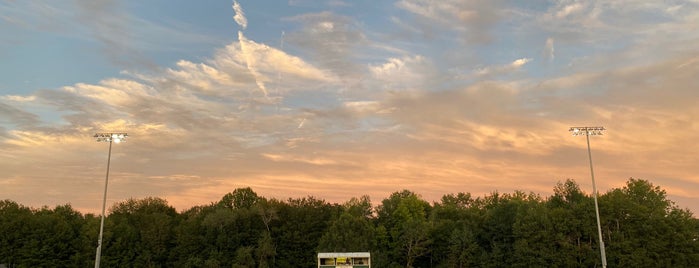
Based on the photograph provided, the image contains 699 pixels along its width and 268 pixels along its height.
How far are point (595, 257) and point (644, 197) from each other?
65.2ft

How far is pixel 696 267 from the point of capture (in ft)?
205

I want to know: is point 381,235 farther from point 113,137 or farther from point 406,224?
point 113,137

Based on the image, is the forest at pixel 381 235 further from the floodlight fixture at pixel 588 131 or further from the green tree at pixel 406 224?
the floodlight fixture at pixel 588 131

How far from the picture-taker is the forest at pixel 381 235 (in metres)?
65.6

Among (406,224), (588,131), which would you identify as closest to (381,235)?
(406,224)

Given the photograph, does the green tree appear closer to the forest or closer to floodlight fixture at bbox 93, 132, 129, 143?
the forest

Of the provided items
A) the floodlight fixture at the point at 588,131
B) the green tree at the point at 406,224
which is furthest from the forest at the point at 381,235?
the floodlight fixture at the point at 588,131

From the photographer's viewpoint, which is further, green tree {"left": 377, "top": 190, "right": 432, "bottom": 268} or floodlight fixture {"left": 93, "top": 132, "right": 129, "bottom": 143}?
green tree {"left": 377, "top": 190, "right": 432, "bottom": 268}

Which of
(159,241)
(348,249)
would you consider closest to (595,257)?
(348,249)

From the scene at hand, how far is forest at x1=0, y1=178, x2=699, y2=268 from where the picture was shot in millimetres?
65562

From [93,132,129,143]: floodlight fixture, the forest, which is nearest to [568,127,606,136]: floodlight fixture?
the forest

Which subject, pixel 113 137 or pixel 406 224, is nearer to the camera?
pixel 113 137

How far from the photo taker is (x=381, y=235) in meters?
82.6

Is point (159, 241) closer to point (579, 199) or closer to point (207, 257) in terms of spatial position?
point (207, 257)
